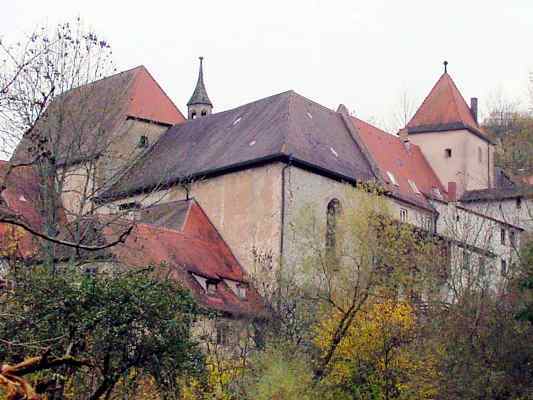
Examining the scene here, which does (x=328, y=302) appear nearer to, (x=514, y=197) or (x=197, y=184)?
(x=197, y=184)

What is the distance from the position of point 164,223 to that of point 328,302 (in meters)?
10.8

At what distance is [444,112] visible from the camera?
49.5 metres

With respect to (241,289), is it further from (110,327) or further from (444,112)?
(444,112)

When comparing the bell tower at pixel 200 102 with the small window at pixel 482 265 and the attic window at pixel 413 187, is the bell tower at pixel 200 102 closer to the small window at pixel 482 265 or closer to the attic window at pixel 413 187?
the attic window at pixel 413 187

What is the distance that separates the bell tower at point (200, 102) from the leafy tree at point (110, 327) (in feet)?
110

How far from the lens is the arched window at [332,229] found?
92.6 ft

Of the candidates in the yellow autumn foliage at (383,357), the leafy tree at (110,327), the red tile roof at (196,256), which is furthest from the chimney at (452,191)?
the leafy tree at (110,327)

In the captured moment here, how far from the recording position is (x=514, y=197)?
47156mm

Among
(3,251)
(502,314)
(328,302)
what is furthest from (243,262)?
(3,251)

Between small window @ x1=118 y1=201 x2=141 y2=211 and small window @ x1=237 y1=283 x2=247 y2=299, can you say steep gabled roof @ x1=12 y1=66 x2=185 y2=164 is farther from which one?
small window @ x1=237 y1=283 x2=247 y2=299

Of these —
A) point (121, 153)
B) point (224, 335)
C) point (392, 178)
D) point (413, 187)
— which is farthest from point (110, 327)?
point (413, 187)

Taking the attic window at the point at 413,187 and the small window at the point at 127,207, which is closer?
the small window at the point at 127,207

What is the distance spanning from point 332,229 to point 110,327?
18081mm


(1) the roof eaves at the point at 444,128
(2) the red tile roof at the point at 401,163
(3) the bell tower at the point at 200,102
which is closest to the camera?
(2) the red tile roof at the point at 401,163
